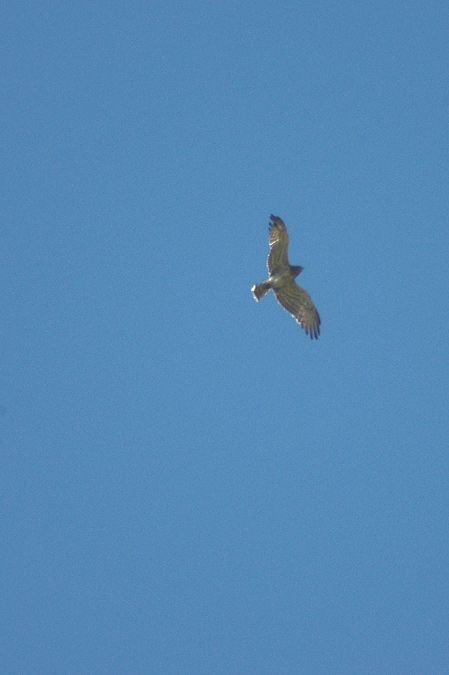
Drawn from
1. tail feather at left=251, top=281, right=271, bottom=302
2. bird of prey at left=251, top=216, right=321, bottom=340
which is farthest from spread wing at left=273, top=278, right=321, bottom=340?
tail feather at left=251, top=281, right=271, bottom=302

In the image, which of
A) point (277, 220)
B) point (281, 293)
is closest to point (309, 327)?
point (281, 293)

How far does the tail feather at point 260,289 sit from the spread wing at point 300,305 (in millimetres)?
446

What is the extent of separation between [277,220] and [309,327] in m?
3.03

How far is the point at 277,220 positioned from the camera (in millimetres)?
27625

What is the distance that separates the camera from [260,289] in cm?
2822

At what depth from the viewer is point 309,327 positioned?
29141 mm

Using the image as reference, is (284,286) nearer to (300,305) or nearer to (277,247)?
(300,305)

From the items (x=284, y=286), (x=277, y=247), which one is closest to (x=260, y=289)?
(x=284, y=286)

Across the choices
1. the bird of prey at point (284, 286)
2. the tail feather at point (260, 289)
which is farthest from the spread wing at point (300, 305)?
the tail feather at point (260, 289)

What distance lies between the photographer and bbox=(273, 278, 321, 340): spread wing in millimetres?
28766

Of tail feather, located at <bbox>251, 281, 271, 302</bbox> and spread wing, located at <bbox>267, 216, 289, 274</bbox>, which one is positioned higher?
spread wing, located at <bbox>267, 216, 289, 274</bbox>

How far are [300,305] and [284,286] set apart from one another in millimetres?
854

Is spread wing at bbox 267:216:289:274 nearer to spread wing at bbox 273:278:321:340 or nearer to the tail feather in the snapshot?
the tail feather

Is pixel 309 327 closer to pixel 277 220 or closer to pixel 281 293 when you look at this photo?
pixel 281 293
